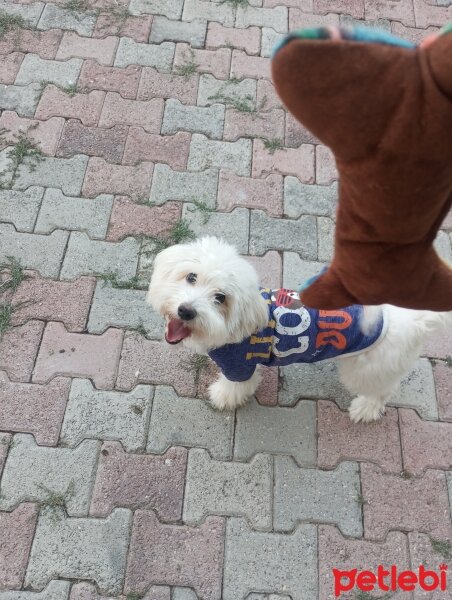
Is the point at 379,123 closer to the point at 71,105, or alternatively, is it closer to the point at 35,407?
the point at 35,407

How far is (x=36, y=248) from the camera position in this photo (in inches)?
120

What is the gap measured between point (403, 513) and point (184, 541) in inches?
41.6

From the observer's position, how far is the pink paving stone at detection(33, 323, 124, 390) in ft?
8.87

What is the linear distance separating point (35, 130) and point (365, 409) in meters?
2.75

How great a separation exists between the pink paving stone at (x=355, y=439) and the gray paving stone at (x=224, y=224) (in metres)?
1.09

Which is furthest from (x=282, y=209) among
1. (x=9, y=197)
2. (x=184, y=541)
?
(x=184, y=541)

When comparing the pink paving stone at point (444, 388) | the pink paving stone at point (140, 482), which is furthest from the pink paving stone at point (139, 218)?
the pink paving stone at point (444, 388)

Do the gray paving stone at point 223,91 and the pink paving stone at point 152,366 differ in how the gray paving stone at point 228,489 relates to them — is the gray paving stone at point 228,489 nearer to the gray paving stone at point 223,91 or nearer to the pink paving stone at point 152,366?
the pink paving stone at point 152,366

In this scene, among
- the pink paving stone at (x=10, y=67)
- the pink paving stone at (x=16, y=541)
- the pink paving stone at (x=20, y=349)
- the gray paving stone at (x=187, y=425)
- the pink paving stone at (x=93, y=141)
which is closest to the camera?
the pink paving stone at (x=16, y=541)

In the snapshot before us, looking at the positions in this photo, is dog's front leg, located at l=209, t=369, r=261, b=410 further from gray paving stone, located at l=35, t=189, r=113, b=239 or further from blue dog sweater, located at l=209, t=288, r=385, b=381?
gray paving stone, located at l=35, t=189, r=113, b=239

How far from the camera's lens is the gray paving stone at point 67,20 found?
3932 mm

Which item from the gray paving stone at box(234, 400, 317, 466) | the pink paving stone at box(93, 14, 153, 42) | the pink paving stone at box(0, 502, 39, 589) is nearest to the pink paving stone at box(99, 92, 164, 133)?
the pink paving stone at box(93, 14, 153, 42)

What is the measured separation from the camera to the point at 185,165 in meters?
3.41

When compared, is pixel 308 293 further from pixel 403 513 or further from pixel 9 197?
pixel 9 197
